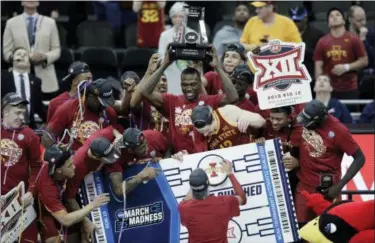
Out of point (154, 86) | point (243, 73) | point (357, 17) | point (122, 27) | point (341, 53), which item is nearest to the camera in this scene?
point (154, 86)

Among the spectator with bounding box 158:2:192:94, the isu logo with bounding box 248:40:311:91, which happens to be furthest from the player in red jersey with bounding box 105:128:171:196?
the spectator with bounding box 158:2:192:94

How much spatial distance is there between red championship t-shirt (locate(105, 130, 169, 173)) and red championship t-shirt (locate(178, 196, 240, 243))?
43.1 inches

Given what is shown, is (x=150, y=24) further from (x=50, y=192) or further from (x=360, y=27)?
(x=50, y=192)

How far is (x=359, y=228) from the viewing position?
12414 mm

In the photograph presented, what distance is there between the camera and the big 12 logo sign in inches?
594

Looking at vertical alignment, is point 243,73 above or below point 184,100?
above

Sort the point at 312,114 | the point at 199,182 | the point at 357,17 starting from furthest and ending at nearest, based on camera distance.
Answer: the point at 357,17
the point at 312,114
the point at 199,182

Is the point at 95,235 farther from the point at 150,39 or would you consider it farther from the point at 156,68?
the point at 150,39

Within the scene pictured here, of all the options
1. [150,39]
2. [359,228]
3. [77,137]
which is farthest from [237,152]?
[150,39]

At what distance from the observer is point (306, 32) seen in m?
19.5

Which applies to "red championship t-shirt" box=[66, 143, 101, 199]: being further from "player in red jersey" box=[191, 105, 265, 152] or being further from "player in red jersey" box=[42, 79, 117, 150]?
Answer: "player in red jersey" box=[191, 105, 265, 152]

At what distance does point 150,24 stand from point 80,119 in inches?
165

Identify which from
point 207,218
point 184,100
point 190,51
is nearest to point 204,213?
point 207,218

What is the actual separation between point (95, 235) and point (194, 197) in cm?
149
